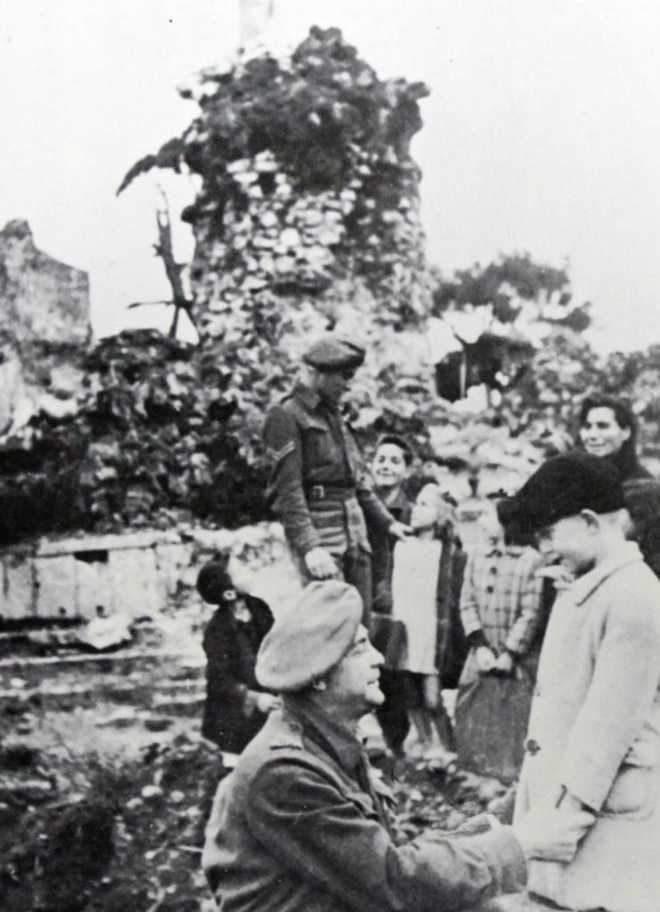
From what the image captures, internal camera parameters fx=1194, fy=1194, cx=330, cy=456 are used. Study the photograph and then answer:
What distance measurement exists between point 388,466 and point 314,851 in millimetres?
2259

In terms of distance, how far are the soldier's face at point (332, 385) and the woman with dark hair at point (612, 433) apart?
80 cm

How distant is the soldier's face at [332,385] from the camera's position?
3.92 meters

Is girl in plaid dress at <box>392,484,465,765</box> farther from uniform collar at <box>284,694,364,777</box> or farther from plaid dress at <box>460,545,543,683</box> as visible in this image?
uniform collar at <box>284,694,364,777</box>

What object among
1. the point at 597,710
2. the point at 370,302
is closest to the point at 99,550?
the point at 370,302

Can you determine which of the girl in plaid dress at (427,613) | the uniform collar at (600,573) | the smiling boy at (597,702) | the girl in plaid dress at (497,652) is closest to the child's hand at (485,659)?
the girl in plaid dress at (497,652)

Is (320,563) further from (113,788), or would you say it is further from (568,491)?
(568,491)

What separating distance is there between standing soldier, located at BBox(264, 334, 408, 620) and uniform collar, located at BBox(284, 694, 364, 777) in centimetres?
176

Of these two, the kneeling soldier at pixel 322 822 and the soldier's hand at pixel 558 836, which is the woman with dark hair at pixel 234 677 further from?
the kneeling soldier at pixel 322 822

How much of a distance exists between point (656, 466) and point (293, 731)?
225cm

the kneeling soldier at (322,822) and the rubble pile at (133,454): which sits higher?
the rubble pile at (133,454)

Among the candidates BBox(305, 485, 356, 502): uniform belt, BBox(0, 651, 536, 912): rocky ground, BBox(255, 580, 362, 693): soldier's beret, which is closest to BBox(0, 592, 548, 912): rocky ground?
BBox(0, 651, 536, 912): rocky ground

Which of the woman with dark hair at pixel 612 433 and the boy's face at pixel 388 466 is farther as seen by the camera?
the boy's face at pixel 388 466

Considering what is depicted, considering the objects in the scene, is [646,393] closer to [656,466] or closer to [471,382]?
[656,466]

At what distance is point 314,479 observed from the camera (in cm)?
386
